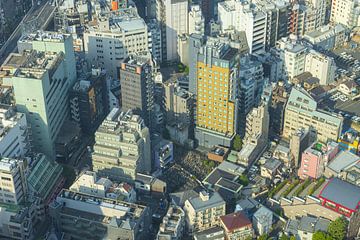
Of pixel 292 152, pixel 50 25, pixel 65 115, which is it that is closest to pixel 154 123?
pixel 65 115

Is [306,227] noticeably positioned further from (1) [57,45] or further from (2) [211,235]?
(1) [57,45]

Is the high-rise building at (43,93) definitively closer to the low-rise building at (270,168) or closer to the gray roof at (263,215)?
the low-rise building at (270,168)

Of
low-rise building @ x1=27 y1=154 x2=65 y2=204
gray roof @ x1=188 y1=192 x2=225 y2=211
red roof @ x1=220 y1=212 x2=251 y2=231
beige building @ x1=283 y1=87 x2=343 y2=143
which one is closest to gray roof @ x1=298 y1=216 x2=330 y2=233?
red roof @ x1=220 y1=212 x2=251 y2=231

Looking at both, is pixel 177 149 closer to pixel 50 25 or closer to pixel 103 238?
pixel 103 238

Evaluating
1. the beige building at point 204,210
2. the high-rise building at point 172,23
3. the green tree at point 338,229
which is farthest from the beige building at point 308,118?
the high-rise building at point 172,23

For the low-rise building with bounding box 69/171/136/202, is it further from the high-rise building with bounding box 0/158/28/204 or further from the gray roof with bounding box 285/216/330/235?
the gray roof with bounding box 285/216/330/235
